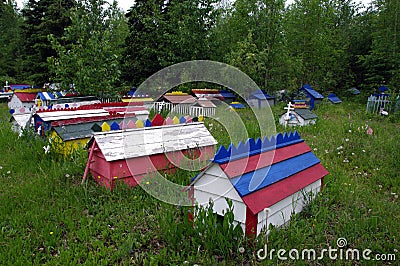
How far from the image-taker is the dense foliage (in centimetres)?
1216

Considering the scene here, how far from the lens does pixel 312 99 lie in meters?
13.2

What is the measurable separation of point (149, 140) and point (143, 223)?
143 centimetres

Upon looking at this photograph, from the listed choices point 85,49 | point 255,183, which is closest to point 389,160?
point 255,183

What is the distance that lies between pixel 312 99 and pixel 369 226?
1058 cm

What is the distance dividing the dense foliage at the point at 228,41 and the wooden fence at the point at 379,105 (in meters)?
4.18

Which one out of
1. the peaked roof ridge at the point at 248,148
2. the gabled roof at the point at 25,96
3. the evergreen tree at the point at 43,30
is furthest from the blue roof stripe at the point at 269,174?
the evergreen tree at the point at 43,30

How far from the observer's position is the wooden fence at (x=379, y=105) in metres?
11.2

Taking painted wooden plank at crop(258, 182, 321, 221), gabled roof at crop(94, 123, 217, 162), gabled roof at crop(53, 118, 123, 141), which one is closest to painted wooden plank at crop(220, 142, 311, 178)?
painted wooden plank at crop(258, 182, 321, 221)

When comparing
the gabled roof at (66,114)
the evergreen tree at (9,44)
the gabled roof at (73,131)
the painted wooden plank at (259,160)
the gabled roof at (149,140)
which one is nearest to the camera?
the painted wooden plank at (259,160)

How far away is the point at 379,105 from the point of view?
1200 centimetres

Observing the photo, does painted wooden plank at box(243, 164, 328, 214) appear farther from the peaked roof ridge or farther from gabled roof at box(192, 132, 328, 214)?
the peaked roof ridge

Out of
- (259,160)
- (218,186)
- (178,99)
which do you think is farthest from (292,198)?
(178,99)

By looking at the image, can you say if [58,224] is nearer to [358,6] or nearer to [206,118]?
[206,118]

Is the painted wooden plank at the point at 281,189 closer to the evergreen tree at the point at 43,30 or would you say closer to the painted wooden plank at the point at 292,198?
the painted wooden plank at the point at 292,198
